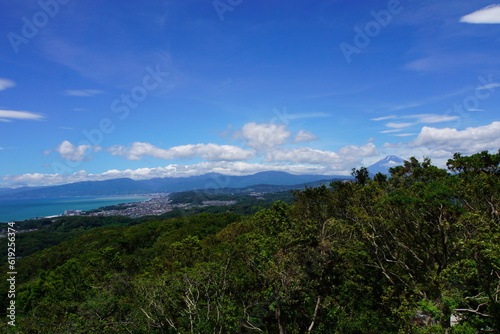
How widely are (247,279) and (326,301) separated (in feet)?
14.4

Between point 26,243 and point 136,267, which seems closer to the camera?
point 136,267

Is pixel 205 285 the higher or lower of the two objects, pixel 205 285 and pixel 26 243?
the higher

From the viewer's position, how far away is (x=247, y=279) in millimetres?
15172

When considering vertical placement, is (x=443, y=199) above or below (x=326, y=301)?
above

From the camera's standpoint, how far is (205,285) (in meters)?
14.2

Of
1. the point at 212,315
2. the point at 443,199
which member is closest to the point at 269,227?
the point at 212,315

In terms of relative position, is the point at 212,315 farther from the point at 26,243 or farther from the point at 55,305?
the point at 26,243

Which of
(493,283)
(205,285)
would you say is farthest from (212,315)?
(493,283)

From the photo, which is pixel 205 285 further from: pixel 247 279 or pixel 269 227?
pixel 269 227

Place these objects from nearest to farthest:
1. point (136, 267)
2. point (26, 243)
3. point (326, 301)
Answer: point (326, 301) < point (136, 267) < point (26, 243)

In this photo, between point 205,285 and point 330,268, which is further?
point 330,268

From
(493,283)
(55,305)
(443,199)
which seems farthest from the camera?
(55,305)

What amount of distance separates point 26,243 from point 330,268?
102987 mm

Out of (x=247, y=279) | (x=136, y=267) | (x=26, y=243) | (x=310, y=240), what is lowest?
(x=26, y=243)
